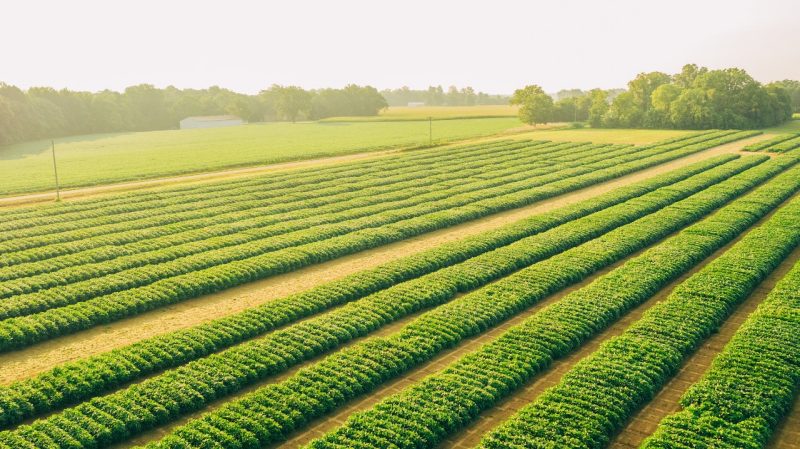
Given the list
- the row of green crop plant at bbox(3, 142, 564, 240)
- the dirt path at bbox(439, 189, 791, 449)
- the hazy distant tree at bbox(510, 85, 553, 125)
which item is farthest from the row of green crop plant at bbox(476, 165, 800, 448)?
the hazy distant tree at bbox(510, 85, 553, 125)

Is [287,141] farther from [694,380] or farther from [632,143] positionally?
[694,380]

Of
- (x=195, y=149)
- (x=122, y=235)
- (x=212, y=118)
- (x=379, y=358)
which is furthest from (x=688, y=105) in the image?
(x=212, y=118)

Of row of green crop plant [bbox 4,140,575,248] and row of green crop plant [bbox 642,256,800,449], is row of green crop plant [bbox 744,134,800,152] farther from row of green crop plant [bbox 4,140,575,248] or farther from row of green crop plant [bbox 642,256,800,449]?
row of green crop plant [bbox 642,256,800,449]

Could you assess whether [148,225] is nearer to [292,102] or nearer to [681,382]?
[681,382]

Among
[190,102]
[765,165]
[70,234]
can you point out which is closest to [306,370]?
[70,234]

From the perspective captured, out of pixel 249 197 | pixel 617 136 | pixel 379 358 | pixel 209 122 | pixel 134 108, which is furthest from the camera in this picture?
pixel 209 122

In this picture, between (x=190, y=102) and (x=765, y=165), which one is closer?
(x=765, y=165)
